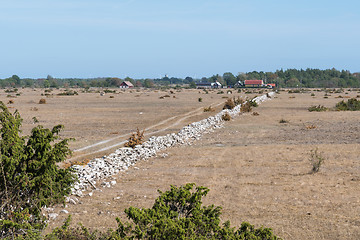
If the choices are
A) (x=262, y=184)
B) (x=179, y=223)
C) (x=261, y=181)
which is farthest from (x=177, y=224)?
(x=261, y=181)

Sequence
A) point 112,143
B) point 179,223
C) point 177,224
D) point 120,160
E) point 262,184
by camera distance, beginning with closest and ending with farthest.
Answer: point 177,224 < point 179,223 < point 262,184 < point 120,160 < point 112,143

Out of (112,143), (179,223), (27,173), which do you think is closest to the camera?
(179,223)

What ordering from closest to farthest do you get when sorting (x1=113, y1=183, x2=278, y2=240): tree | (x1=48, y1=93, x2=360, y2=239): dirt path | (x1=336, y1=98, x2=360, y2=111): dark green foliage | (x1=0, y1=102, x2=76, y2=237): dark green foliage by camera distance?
(x1=113, y1=183, x2=278, y2=240): tree < (x1=0, y1=102, x2=76, y2=237): dark green foliage < (x1=48, y1=93, x2=360, y2=239): dirt path < (x1=336, y1=98, x2=360, y2=111): dark green foliage

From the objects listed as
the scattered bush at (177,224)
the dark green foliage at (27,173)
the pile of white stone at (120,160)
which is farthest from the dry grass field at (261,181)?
the scattered bush at (177,224)

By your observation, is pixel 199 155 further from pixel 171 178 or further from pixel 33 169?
pixel 33 169

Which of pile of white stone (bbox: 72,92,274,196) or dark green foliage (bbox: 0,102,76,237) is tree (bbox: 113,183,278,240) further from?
pile of white stone (bbox: 72,92,274,196)

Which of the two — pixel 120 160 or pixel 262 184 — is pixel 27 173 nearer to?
pixel 262 184

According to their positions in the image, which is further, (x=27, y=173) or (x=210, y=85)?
(x=210, y=85)

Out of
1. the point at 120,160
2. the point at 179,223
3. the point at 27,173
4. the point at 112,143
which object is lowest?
the point at 112,143

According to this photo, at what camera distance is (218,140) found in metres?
21.3

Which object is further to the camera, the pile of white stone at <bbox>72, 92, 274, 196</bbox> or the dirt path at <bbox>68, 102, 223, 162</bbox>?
the dirt path at <bbox>68, 102, 223, 162</bbox>

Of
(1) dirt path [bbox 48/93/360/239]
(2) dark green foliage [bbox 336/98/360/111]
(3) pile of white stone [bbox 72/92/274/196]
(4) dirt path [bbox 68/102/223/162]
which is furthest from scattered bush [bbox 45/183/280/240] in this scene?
(2) dark green foliage [bbox 336/98/360/111]

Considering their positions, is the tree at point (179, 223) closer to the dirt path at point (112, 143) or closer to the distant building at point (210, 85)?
the dirt path at point (112, 143)

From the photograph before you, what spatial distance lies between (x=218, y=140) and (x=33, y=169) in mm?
15277
